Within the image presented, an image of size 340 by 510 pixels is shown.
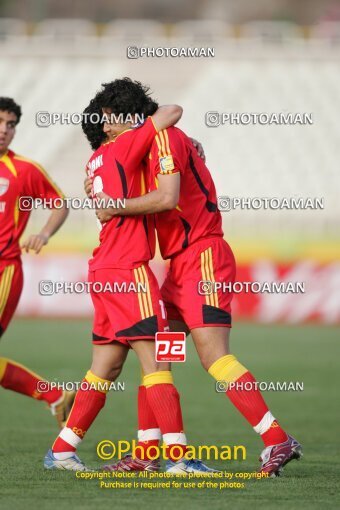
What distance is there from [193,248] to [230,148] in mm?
21635

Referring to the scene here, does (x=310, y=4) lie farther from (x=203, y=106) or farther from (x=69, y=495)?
(x=69, y=495)

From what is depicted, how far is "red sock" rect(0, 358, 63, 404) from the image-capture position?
781cm

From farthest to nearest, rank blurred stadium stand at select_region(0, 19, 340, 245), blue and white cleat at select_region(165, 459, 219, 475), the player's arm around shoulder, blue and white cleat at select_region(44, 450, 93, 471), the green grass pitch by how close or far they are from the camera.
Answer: blurred stadium stand at select_region(0, 19, 340, 245) → blue and white cleat at select_region(44, 450, 93, 471) → the player's arm around shoulder → blue and white cleat at select_region(165, 459, 219, 475) → the green grass pitch

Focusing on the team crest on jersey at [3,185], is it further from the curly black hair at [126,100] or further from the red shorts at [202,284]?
the red shorts at [202,284]

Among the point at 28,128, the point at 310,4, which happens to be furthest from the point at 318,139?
the point at 310,4

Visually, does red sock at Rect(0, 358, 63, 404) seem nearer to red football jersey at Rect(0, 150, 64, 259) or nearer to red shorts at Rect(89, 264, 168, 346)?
red football jersey at Rect(0, 150, 64, 259)

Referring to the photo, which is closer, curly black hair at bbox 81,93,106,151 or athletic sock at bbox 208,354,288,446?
athletic sock at bbox 208,354,288,446

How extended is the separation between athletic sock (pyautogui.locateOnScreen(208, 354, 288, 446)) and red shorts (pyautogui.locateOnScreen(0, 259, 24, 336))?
2.22 m

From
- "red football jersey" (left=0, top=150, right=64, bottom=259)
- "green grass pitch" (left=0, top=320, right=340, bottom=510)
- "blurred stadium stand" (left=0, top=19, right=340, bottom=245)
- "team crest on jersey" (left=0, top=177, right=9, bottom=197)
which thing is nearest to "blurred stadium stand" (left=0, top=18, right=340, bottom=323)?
"blurred stadium stand" (left=0, top=19, right=340, bottom=245)

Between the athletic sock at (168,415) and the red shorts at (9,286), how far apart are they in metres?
2.03

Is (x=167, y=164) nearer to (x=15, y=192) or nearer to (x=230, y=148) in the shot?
(x=15, y=192)

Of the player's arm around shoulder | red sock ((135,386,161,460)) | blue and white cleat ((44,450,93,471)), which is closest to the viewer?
the player's arm around shoulder

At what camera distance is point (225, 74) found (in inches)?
1156

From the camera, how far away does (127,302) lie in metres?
6.13
